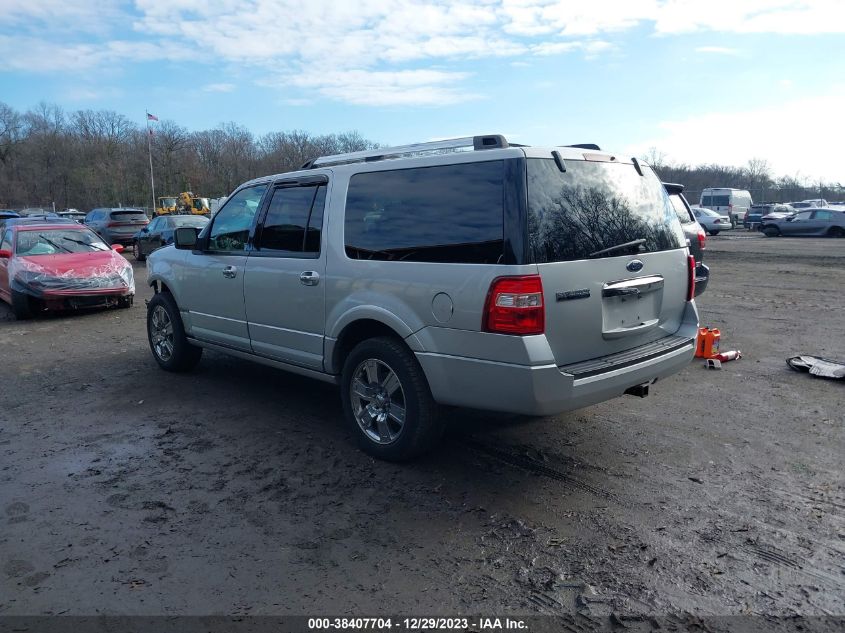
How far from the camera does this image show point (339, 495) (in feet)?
13.0

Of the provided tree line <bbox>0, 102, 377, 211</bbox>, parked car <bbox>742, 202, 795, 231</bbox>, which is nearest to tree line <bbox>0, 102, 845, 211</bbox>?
tree line <bbox>0, 102, 377, 211</bbox>

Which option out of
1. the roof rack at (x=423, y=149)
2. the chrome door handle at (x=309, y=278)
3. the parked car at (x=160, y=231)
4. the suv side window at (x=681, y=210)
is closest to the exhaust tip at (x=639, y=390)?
the roof rack at (x=423, y=149)

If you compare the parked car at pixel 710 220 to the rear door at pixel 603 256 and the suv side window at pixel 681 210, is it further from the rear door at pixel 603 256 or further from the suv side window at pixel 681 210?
the rear door at pixel 603 256

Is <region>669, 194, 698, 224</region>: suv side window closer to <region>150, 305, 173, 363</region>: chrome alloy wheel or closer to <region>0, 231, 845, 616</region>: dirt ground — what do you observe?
<region>0, 231, 845, 616</region>: dirt ground

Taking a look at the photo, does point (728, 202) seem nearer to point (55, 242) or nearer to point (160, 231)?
point (160, 231)

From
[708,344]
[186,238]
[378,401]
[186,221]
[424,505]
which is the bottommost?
[424,505]

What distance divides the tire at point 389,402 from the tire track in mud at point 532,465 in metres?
0.50

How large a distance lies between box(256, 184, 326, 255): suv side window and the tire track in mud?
193 centimetres

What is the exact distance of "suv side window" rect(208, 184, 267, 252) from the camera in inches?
225

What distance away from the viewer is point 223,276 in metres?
5.86

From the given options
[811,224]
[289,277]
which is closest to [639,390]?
[289,277]

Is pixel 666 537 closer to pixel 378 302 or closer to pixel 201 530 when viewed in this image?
pixel 378 302

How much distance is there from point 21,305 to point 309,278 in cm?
820

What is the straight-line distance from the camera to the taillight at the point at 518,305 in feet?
11.8
